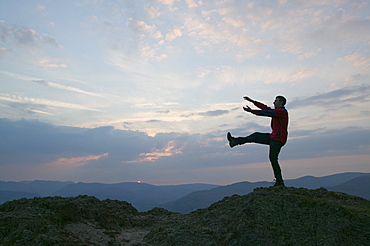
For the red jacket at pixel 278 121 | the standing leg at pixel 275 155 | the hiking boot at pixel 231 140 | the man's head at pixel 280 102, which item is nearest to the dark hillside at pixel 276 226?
the standing leg at pixel 275 155

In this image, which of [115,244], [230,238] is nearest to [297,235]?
[230,238]

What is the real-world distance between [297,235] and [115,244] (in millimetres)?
4824

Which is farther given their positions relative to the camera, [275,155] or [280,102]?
[280,102]

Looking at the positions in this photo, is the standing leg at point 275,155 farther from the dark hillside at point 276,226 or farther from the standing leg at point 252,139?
the dark hillside at point 276,226

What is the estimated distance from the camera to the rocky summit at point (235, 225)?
5.77m

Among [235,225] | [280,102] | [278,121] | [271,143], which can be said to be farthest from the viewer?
[280,102]

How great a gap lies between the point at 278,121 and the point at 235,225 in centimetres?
370

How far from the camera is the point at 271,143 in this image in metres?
8.38

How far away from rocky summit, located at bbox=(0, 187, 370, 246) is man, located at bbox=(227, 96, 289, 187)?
0.87 m

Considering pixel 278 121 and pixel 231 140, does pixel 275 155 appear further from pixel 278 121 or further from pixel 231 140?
pixel 231 140

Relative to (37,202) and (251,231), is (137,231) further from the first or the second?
(251,231)

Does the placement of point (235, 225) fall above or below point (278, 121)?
below

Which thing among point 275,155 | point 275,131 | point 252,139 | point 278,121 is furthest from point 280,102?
point 275,155

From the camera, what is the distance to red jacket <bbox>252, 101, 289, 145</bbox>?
8062 mm
